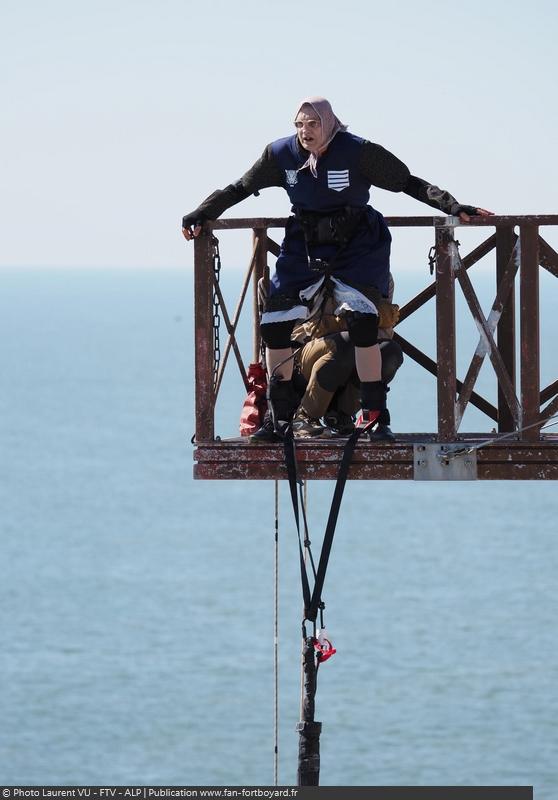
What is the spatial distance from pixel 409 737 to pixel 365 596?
94.3 feet

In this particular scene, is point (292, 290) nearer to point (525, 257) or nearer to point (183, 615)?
point (525, 257)

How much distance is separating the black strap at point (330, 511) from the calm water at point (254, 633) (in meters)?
91.3

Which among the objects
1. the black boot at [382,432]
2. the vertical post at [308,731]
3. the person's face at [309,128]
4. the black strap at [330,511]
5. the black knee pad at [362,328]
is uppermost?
the person's face at [309,128]

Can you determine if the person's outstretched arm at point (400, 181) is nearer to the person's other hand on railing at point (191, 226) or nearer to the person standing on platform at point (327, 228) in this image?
the person standing on platform at point (327, 228)

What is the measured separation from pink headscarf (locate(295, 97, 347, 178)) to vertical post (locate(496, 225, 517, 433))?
159cm

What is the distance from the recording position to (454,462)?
39.6ft

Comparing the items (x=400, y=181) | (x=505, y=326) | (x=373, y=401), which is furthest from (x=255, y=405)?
(x=400, y=181)

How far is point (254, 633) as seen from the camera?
13812 cm

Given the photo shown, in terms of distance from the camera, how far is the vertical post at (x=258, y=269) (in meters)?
13.5

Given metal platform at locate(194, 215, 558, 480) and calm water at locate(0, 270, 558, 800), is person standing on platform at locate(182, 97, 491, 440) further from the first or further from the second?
calm water at locate(0, 270, 558, 800)

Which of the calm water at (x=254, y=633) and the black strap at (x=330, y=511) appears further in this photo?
the calm water at (x=254, y=633)

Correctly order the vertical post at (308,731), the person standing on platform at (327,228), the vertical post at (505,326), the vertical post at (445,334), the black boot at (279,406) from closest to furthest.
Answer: the vertical post at (308,731) < the person standing on platform at (327,228) < the vertical post at (445,334) < the black boot at (279,406) < the vertical post at (505,326)

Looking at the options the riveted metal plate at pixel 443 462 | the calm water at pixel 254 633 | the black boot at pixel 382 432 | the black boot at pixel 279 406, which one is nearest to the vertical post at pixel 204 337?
the black boot at pixel 279 406

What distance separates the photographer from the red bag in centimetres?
1308
